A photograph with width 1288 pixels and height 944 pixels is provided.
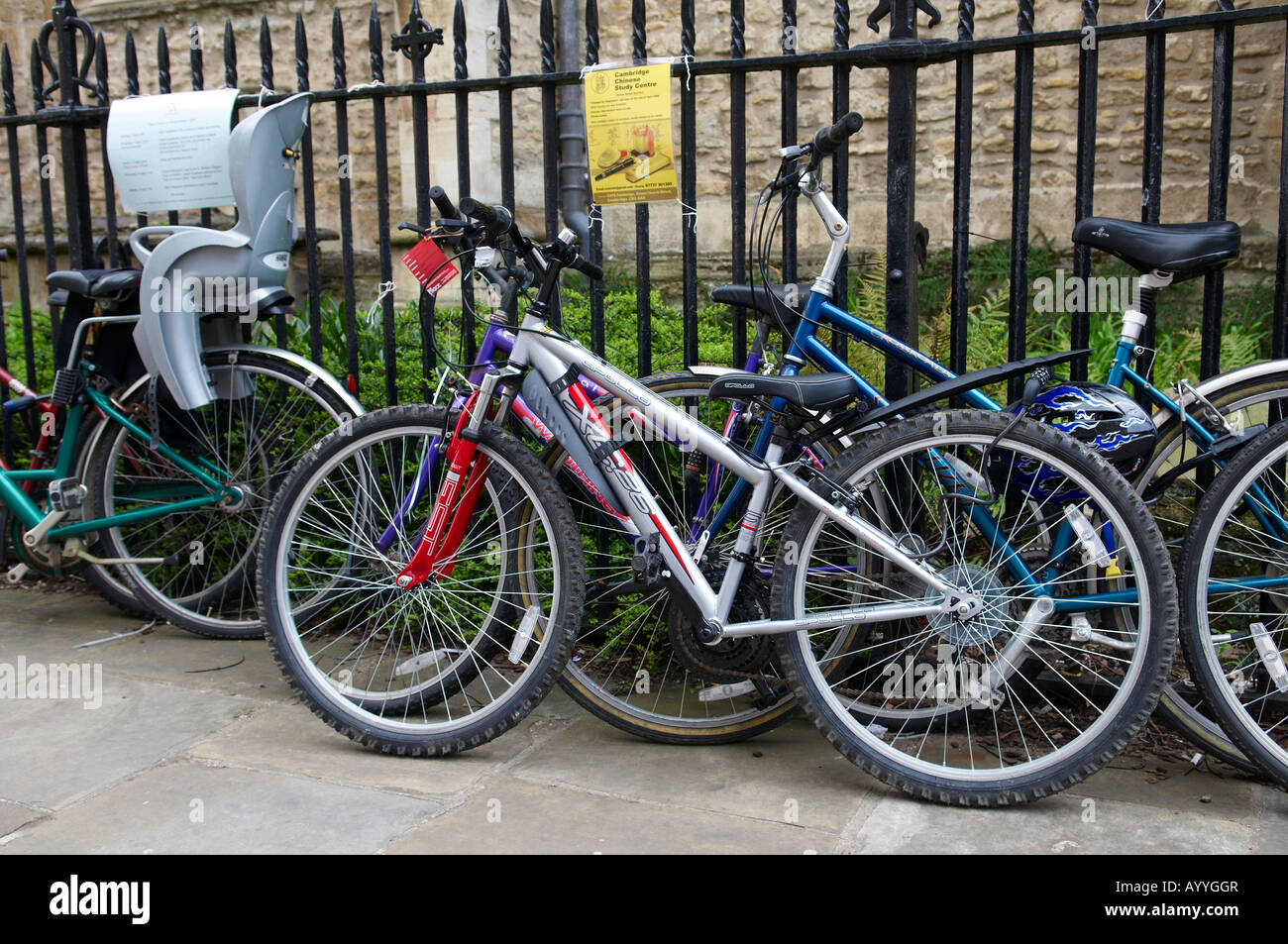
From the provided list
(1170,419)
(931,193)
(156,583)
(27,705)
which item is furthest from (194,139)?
(931,193)

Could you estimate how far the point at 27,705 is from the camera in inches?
139

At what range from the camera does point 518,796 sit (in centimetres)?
288

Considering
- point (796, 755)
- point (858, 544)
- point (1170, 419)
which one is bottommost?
point (796, 755)

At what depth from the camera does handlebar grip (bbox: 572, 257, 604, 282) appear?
10.4 feet

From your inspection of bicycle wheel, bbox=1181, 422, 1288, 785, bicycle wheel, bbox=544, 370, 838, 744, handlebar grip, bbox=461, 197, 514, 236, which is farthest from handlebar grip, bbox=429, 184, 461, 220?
bicycle wheel, bbox=1181, 422, 1288, 785

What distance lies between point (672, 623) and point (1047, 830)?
110 centimetres

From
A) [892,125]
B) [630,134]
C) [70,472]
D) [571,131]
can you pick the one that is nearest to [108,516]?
[70,472]

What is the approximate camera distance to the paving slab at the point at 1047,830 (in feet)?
8.48

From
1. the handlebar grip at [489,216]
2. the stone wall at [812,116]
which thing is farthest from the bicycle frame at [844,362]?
the stone wall at [812,116]

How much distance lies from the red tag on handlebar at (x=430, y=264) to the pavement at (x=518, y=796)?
1.34 metres

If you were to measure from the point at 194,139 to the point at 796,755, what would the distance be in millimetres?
3004

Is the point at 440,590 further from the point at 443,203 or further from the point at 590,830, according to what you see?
the point at 443,203
